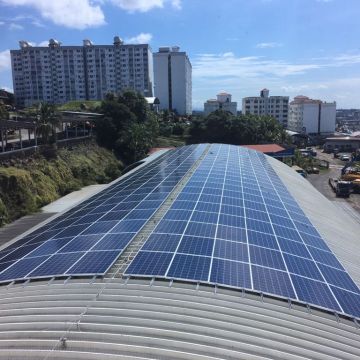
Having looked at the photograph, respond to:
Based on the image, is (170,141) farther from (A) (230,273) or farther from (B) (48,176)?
(A) (230,273)

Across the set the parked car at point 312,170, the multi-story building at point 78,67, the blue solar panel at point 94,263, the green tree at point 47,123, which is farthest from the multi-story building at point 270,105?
the blue solar panel at point 94,263

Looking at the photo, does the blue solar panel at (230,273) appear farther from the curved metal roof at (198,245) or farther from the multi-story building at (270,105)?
the multi-story building at (270,105)

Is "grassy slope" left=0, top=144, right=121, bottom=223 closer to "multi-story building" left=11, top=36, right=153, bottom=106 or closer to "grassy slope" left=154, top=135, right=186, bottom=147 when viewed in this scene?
"grassy slope" left=154, top=135, right=186, bottom=147

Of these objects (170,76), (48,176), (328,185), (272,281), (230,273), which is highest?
(170,76)

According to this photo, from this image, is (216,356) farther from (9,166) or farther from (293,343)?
(9,166)

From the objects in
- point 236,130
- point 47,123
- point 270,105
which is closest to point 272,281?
point 47,123
